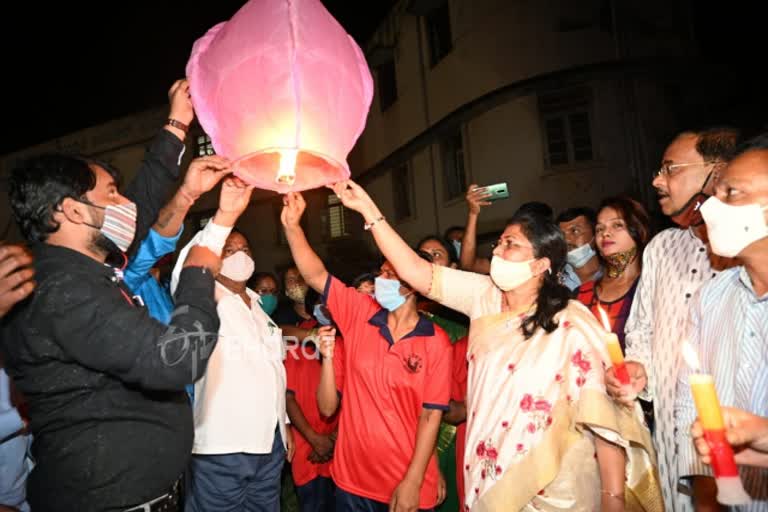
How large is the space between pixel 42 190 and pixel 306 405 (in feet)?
10.2

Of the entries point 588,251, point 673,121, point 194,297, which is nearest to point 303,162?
point 194,297

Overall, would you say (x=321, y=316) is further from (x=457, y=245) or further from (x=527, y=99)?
(x=527, y=99)

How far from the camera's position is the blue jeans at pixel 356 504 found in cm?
318

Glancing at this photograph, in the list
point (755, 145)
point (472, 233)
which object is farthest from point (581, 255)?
point (755, 145)

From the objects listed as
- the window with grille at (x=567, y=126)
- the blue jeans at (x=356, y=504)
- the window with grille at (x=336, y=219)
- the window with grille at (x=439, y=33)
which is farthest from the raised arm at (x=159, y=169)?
the window with grille at (x=336, y=219)

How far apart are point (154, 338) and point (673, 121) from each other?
439 inches

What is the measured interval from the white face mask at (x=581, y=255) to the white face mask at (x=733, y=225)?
102 inches

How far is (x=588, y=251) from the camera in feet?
14.9

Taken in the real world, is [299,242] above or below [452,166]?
below

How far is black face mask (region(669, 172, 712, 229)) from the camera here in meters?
2.72

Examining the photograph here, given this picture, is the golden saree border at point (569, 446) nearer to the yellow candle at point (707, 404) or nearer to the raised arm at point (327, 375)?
the yellow candle at point (707, 404)

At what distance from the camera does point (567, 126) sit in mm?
11109

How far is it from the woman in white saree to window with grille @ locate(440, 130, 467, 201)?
1041 centimetres

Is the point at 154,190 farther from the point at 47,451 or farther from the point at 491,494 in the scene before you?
the point at 491,494
